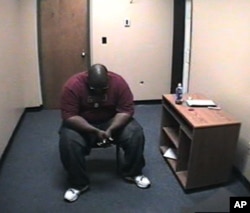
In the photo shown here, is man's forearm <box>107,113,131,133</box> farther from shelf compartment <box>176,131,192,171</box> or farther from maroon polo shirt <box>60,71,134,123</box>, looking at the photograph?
shelf compartment <box>176,131,192,171</box>

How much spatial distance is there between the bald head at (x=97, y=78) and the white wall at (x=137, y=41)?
5.93 ft

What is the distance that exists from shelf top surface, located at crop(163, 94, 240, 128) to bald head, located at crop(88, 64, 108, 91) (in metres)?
0.68

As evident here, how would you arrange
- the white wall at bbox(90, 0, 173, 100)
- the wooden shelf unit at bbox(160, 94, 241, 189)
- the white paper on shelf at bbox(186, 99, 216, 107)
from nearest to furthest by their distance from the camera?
1. the wooden shelf unit at bbox(160, 94, 241, 189)
2. the white paper on shelf at bbox(186, 99, 216, 107)
3. the white wall at bbox(90, 0, 173, 100)

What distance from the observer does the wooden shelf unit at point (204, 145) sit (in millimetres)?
2174

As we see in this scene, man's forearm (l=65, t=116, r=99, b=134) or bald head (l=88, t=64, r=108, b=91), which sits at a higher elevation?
bald head (l=88, t=64, r=108, b=91)

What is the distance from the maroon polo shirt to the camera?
2.34 meters

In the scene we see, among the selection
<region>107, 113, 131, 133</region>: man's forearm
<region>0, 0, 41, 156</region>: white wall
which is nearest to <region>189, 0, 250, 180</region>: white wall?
<region>107, 113, 131, 133</region>: man's forearm

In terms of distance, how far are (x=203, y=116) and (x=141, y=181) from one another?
734 mm

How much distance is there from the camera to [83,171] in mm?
2273

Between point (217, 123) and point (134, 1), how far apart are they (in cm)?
241

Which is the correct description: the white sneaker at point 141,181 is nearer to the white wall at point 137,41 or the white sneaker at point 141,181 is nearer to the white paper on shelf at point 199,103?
the white paper on shelf at point 199,103

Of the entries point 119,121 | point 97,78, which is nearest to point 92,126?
point 119,121

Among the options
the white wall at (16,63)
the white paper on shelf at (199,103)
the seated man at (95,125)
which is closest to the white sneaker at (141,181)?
the seated man at (95,125)

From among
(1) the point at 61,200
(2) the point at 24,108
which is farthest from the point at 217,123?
(2) the point at 24,108
